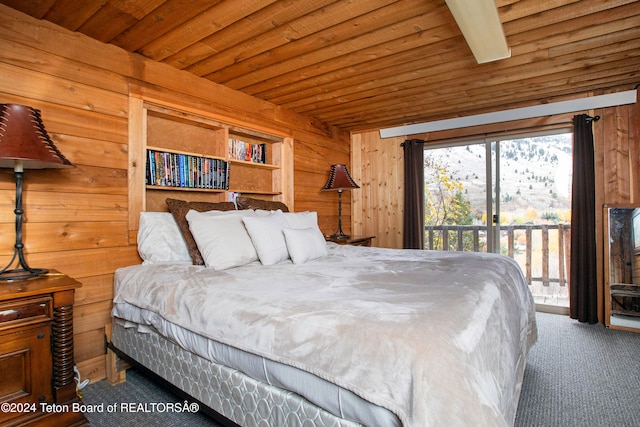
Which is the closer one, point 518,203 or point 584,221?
point 584,221

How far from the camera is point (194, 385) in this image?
1.56 meters

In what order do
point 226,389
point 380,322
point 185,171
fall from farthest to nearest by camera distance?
point 185,171 → point 226,389 → point 380,322

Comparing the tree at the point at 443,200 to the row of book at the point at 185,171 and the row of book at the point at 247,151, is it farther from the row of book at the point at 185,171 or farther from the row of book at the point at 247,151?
the row of book at the point at 185,171

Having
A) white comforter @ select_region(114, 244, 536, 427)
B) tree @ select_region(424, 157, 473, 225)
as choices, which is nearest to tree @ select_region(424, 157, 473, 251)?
tree @ select_region(424, 157, 473, 225)

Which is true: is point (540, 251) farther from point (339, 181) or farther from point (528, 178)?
point (339, 181)

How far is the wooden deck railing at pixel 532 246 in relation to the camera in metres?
3.75

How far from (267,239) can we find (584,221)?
3211 millimetres

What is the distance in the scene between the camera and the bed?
3.06 ft

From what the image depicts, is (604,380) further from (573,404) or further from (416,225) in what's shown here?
(416,225)

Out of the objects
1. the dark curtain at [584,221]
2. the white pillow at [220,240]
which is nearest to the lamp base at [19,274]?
the white pillow at [220,240]

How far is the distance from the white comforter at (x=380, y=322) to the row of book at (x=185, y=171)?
78cm

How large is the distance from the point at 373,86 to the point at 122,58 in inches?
81.0

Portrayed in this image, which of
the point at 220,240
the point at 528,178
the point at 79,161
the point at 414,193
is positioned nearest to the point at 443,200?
the point at 414,193

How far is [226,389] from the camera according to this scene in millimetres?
1396
